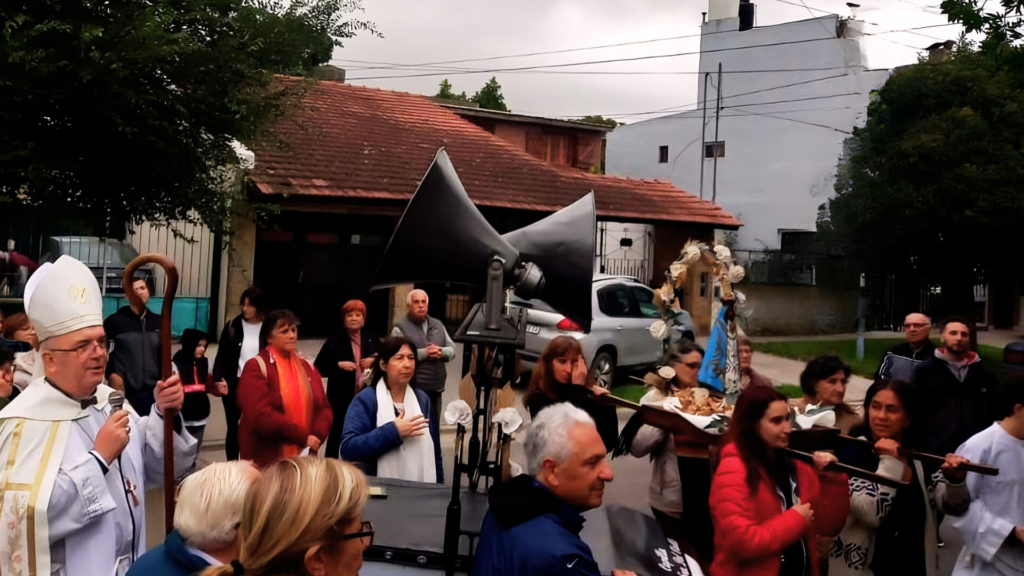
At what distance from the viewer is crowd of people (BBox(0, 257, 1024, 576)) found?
2393 mm

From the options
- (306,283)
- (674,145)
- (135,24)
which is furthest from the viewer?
(674,145)

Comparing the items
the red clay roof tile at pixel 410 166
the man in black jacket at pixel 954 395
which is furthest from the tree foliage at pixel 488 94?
the man in black jacket at pixel 954 395

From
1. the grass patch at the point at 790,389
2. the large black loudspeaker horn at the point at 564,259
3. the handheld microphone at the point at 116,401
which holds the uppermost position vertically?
the large black loudspeaker horn at the point at 564,259

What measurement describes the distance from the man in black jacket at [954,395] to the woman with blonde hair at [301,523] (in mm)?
4484

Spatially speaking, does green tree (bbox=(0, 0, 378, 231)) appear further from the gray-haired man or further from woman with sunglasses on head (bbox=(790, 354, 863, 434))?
woman with sunglasses on head (bbox=(790, 354, 863, 434))

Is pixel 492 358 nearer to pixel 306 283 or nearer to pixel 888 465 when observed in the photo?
pixel 888 465

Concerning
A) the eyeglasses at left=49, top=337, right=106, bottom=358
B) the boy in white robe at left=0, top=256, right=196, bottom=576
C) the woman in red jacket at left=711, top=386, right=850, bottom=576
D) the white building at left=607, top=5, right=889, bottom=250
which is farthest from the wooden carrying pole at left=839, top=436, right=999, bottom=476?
the white building at left=607, top=5, right=889, bottom=250

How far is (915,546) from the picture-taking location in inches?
173

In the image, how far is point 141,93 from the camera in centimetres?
868

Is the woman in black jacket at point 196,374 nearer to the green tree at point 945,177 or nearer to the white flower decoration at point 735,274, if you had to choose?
the white flower decoration at point 735,274

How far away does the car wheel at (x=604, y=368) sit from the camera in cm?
1252

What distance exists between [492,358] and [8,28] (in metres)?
6.00

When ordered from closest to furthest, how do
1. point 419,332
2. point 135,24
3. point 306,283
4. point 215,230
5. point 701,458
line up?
point 701,458 < point 419,332 < point 135,24 < point 215,230 < point 306,283

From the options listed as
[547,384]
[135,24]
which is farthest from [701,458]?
[135,24]
